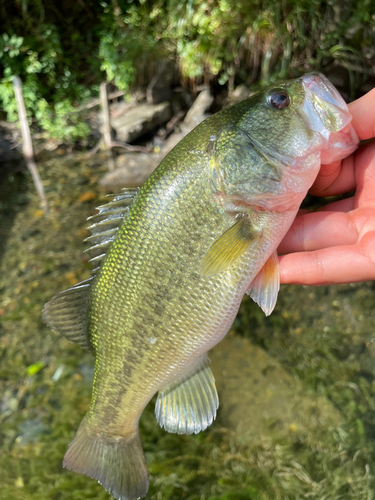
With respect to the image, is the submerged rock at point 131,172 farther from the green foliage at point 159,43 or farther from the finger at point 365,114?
the finger at point 365,114

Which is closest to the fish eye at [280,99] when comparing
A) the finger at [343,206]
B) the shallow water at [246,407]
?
the finger at [343,206]

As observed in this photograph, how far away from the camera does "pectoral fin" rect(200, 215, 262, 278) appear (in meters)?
1.74

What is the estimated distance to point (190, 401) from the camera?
2107 mm

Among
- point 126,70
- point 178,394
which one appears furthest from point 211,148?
point 126,70

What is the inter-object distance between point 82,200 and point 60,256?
4.05 ft

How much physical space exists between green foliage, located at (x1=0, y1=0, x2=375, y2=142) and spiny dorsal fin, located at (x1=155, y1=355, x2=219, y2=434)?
506 cm

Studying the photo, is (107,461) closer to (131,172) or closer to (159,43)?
(131,172)

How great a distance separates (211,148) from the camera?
5.95 feet

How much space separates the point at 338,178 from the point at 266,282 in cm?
94

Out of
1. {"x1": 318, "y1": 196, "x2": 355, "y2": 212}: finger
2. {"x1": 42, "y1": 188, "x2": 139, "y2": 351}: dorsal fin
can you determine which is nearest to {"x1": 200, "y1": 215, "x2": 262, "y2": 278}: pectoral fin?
{"x1": 42, "y1": 188, "x2": 139, "y2": 351}: dorsal fin

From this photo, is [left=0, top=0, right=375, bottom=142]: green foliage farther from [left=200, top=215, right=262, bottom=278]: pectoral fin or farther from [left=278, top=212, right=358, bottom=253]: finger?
[left=200, top=215, right=262, bottom=278]: pectoral fin

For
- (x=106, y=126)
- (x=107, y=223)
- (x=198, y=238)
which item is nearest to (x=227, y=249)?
(x=198, y=238)

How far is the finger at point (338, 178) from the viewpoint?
229cm

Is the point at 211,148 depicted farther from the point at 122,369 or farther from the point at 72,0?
the point at 72,0
